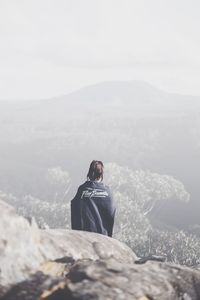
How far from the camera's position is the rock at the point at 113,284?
23.6ft

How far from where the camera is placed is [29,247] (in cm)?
799

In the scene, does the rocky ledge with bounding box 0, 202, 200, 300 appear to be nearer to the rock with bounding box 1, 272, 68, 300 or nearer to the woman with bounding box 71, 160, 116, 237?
the rock with bounding box 1, 272, 68, 300

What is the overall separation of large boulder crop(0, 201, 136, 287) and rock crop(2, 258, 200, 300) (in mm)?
258

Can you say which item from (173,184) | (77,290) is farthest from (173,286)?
(173,184)

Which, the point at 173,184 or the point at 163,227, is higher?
the point at 173,184

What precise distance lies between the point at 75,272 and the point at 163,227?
185922 mm

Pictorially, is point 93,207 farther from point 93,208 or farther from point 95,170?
point 95,170

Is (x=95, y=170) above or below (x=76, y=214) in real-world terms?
above

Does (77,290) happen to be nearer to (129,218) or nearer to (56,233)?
(56,233)

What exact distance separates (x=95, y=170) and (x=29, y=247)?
381 centimetres

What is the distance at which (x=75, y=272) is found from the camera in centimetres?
786

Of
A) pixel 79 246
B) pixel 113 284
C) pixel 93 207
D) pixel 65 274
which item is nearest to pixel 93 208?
pixel 93 207

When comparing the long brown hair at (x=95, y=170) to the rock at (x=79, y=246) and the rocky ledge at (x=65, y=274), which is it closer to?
the rock at (x=79, y=246)

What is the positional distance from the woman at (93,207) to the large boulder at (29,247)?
Answer: 69.7 inches
